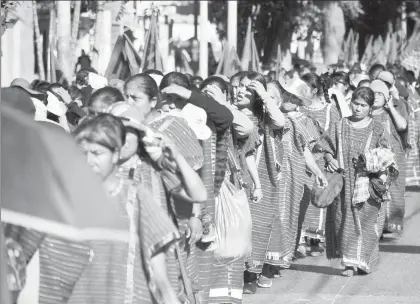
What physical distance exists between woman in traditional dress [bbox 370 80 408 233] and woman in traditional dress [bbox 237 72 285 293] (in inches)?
52.1

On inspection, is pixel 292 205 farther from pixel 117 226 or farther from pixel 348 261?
pixel 117 226

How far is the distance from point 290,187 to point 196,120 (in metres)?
3.82

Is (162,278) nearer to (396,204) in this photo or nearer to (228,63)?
(396,204)

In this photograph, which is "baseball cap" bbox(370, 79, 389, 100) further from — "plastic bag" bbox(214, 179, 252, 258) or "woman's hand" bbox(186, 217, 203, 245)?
"woman's hand" bbox(186, 217, 203, 245)

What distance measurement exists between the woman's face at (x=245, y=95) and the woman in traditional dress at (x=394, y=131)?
73.6 inches

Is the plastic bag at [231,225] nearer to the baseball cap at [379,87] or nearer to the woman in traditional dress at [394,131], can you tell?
the woman in traditional dress at [394,131]

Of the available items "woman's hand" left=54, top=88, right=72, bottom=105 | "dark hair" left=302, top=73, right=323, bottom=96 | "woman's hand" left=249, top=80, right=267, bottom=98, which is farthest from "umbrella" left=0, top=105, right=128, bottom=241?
"dark hair" left=302, top=73, right=323, bottom=96

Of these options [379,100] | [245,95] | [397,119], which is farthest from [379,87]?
[245,95]

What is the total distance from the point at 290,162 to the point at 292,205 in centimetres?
37

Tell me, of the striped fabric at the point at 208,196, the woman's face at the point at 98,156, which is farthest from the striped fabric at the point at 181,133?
the woman's face at the point at 98,156

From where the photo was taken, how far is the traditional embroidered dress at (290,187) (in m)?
10.2

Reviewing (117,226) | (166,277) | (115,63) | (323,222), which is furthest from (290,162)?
(117,226)

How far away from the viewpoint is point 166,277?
5484 millimetres

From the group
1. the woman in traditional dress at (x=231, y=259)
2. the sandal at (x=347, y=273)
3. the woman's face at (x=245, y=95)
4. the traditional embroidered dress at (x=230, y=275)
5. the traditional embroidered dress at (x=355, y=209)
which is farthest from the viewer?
the sandal at (x=347, y=273)
